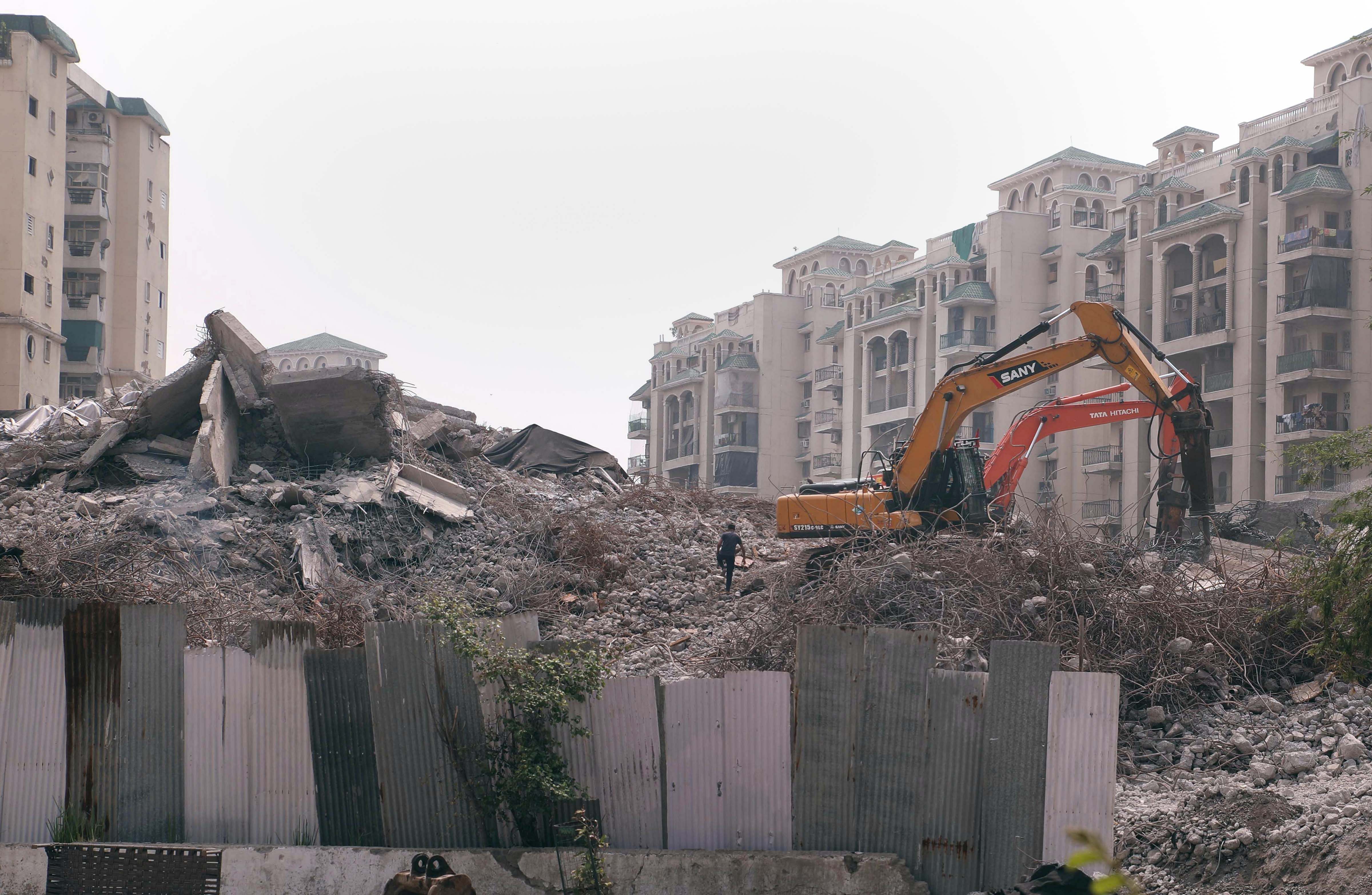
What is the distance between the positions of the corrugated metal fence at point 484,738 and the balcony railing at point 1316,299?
102 feet

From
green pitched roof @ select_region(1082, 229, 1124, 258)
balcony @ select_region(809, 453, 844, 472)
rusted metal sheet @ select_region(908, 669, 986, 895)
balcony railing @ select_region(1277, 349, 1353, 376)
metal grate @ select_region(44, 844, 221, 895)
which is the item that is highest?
green pitched roof @ select_region(1082, 229, 1124, 258)

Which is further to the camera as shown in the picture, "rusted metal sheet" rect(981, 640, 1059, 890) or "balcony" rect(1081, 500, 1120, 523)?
"balcony" rect(1081, 500, 1120, 523)

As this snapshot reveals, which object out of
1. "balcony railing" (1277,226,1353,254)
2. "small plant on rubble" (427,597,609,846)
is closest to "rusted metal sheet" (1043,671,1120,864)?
"small plant on rubble" (427,597,609,846)

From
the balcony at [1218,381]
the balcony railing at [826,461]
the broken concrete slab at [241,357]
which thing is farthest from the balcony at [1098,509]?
the broken concrete slab at [241,357]

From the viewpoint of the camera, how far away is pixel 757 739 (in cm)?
847

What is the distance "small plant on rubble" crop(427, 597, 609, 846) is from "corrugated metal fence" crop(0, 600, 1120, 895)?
7cm

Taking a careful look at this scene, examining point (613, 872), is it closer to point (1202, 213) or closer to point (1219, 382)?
point (1219, 382)

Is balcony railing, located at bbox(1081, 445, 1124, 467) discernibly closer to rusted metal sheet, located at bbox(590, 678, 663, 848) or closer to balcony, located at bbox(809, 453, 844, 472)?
balcony, located at bbox(809, 453, 844, 472)

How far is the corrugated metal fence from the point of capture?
8.09 m

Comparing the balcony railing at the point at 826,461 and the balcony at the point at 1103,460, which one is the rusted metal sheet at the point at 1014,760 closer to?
the balcony at the point at 1103,460

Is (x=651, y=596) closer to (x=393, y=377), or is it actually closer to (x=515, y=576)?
(x=515, y=576)

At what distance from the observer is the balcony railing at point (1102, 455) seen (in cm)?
4172

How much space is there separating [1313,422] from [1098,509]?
28.7 feet

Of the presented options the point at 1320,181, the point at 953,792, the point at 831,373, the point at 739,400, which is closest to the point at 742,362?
the point at 739,400
